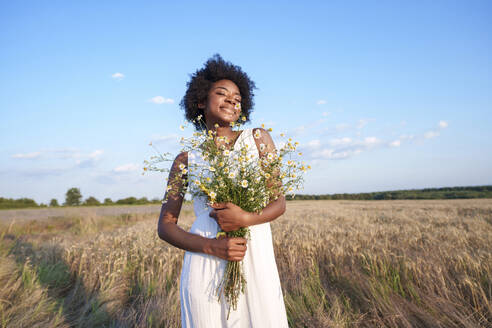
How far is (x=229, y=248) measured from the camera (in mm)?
1795

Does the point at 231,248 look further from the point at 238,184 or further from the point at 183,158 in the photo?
the point at 183,158

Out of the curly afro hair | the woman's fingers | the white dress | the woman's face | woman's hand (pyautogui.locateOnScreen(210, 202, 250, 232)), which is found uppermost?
the curly afro hair

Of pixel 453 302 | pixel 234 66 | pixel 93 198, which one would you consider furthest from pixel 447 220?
pixel 93 198

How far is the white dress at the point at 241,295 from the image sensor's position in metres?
1.91

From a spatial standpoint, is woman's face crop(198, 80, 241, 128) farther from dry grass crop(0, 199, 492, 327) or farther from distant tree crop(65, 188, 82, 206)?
distant tree crop(65, 188, 82, 206)

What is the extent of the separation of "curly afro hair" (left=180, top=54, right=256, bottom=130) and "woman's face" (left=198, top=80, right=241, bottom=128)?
35 cm

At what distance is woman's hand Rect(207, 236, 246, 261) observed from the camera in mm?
1796

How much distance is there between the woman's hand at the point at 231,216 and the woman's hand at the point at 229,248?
73 millimetres

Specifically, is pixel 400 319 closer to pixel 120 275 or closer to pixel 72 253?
pixel 120 275

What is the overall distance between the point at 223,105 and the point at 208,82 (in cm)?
60

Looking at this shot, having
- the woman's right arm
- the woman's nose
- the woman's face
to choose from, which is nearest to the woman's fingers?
the woman's right arm

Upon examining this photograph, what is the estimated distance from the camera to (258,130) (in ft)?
7.38

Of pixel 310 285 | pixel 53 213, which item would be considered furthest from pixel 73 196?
pixel 310 285

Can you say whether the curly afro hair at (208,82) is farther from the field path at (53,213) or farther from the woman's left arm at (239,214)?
the field path at (53,213)
